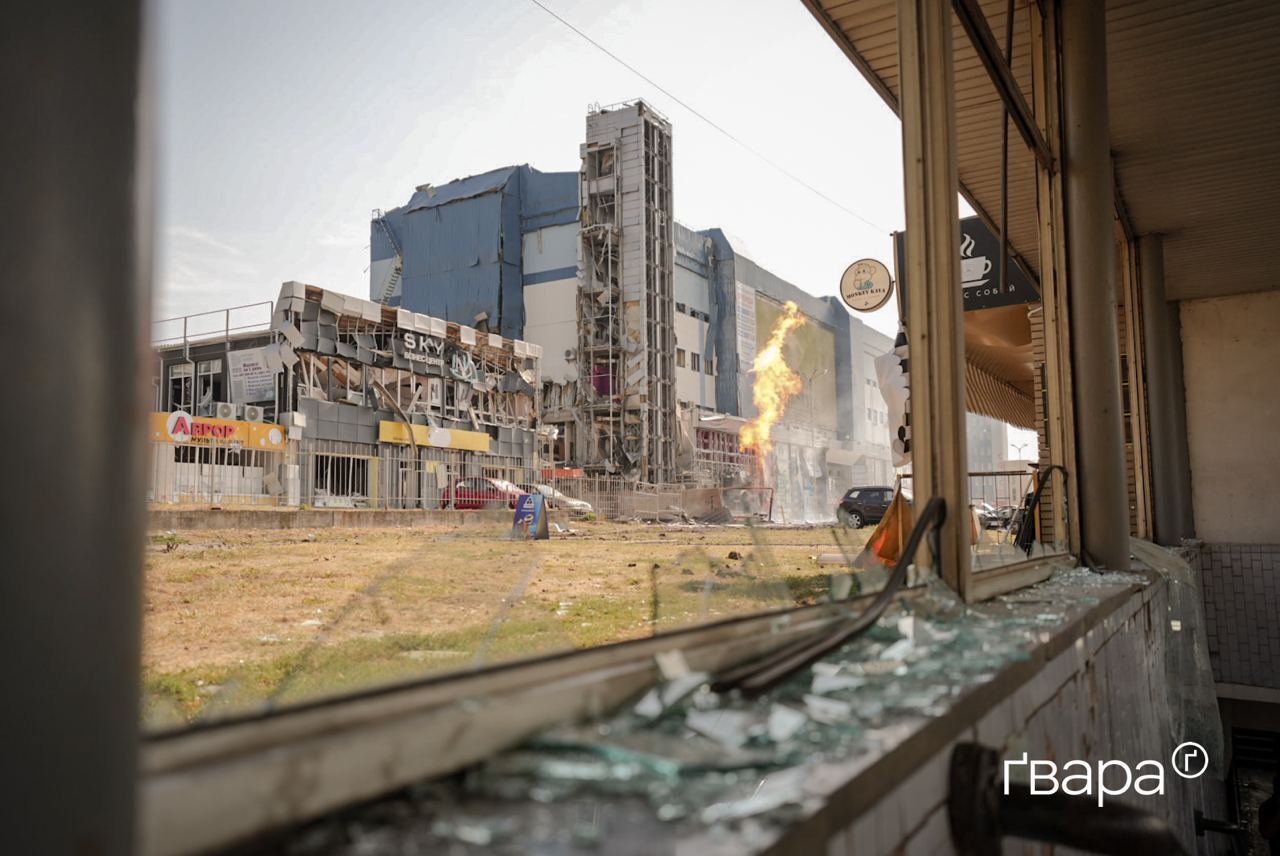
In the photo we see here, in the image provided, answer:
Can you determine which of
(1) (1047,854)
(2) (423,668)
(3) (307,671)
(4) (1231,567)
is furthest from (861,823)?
(4) (1231,567)

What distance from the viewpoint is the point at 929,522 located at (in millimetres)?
2066

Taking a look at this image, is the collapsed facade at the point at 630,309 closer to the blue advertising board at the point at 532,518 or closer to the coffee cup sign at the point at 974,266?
the blue advertising board at the point at 532,518

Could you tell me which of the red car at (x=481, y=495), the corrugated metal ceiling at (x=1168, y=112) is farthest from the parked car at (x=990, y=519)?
the red car at (x=481, y=495)

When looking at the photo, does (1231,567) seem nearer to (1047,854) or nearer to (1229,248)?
(1229,248)

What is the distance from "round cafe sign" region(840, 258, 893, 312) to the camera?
11.5m

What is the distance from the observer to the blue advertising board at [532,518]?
46.5ft

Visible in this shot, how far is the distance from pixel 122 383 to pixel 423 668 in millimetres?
3989

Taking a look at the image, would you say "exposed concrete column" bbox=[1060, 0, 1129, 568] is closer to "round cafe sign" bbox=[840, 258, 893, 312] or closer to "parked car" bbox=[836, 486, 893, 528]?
"round cafe sign" bbox=[840, 258, 893, 312]

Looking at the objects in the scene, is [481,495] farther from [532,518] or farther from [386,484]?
[532,518]

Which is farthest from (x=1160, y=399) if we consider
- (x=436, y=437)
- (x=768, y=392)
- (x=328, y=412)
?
(x=768, y=392)

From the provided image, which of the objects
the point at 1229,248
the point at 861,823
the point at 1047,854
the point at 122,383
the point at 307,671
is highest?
the point at 1229,248

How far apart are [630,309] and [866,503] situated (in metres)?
17.3

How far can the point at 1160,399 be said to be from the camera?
24.1 ft

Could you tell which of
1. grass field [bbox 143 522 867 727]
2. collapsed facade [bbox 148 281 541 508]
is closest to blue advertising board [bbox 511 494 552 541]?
grass field [bbox 143 522 867 727]
